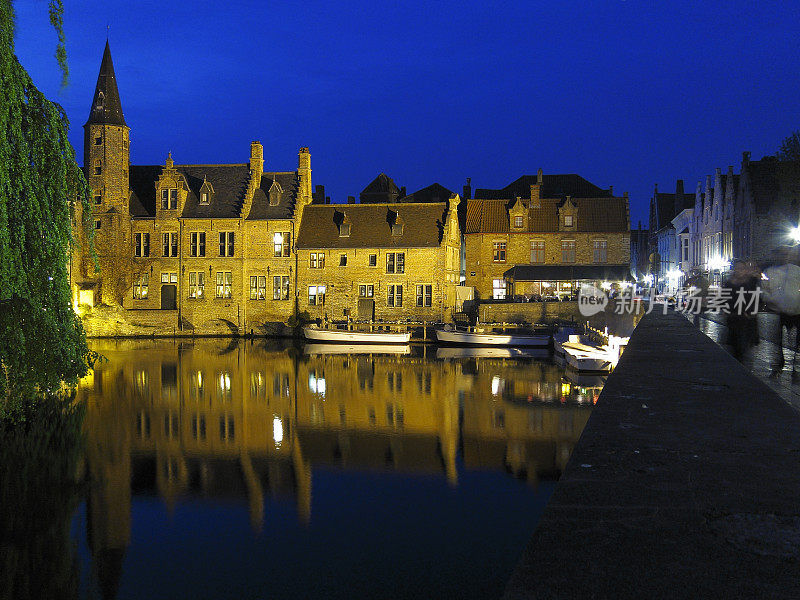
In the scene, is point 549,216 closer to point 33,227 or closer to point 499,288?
point 499,288

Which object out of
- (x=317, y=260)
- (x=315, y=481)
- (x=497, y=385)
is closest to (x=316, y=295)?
(x=317, y=260)

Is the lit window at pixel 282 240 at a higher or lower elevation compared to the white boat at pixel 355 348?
higher

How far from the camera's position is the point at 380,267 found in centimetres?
5072

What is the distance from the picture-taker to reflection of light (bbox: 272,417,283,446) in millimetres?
21309

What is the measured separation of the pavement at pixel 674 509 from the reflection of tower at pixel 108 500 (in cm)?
888

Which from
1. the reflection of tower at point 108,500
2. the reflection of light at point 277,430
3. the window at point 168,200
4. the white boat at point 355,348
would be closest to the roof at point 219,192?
the window at point 168,200

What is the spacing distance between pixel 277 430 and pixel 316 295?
1144 inches

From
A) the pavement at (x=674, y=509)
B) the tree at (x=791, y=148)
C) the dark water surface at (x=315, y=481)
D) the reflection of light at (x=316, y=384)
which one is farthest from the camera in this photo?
the tree at (x=791, y=148)

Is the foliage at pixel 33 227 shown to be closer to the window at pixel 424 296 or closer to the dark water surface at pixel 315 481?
the dark water surface at pixel 315 481

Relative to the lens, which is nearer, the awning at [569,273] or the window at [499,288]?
the awning at [569,273]

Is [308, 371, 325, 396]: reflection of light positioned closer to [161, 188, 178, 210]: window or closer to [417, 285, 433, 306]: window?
[417, 285, 433, 306]: window

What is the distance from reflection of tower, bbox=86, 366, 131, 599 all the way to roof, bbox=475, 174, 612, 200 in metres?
48.8

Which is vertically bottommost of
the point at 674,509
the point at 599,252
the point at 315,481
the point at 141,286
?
the point at 315,481

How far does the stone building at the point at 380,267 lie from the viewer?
5025 cm
